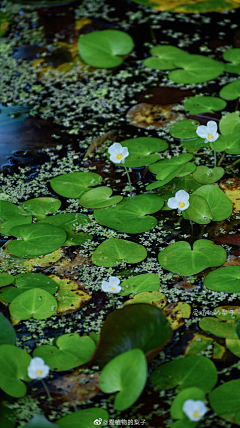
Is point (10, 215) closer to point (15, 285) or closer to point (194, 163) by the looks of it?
point (15, 285)

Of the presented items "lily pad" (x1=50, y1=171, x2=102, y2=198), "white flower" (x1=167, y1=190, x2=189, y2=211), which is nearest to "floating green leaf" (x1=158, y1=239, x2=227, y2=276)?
"white flower" (x1=167, y1=190, x2=189, y2=211)

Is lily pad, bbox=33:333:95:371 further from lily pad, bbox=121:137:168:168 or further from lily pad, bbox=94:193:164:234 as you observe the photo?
lily pad, bbox=121:137:168:168

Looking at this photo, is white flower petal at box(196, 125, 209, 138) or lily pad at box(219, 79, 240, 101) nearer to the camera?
white flower petal at box(196, 125, 209, 138)

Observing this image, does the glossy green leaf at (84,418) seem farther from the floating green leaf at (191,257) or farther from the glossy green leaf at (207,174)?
the glossy green leaf at (207,174)

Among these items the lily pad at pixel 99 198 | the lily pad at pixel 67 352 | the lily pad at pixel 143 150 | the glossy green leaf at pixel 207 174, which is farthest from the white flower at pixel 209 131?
the lily pad at pixel 67 352

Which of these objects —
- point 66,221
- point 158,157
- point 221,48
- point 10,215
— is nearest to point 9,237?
point 10,215

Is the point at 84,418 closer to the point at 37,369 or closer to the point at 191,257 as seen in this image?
the point at 37,369

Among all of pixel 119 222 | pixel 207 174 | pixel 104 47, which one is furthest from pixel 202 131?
pixel 104 47

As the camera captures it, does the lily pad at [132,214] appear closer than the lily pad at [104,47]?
Yes
